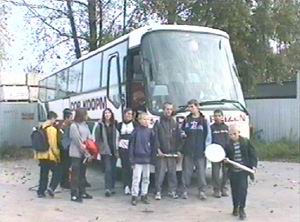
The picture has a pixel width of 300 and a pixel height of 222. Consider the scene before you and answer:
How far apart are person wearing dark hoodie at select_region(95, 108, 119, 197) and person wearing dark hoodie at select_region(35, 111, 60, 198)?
0.92 metres

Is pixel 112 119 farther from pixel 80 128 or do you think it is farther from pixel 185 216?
pixel 185 216

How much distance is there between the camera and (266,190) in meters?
12.7

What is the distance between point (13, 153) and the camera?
2369 centimetres

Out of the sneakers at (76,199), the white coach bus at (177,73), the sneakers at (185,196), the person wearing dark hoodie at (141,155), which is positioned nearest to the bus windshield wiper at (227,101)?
the white coach bus at (177,73)

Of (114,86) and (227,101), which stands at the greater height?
(114,86)

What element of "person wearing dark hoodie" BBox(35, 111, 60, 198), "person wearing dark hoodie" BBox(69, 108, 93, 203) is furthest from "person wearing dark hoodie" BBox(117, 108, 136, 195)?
"person wearing dark hoodie" BBox(35, 111, 60, 198)

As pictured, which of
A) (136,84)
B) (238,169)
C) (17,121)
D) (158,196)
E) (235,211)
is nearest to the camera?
(238,169)

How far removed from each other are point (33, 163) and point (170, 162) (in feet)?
32.6

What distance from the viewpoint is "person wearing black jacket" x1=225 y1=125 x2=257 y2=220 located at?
9.55 meters

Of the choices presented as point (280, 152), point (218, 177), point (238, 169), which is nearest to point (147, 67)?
point (218, 177)

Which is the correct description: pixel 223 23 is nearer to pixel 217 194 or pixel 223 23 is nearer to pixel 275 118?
pixel 275 118

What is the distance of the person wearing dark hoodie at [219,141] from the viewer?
37.4 feet

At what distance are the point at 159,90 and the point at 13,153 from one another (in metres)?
13.0

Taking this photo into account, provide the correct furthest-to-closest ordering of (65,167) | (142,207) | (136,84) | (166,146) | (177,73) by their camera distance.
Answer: (136,84), (65,167), (177,73), (166,146), (142,207)
